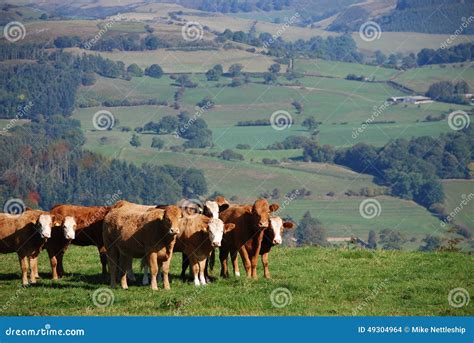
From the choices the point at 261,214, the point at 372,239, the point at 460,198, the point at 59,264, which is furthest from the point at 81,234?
the point at 460,198

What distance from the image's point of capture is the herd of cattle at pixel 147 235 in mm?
22219

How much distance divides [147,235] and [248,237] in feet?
9.78

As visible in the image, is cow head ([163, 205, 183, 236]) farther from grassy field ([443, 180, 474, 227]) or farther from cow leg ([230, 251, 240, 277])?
grassy field ([443, 180, 474, 227])

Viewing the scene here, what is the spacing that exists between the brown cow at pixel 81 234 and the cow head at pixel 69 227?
0.90 feet

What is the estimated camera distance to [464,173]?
→ 16038 centimetres

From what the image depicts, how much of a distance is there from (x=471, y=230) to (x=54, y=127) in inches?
3129

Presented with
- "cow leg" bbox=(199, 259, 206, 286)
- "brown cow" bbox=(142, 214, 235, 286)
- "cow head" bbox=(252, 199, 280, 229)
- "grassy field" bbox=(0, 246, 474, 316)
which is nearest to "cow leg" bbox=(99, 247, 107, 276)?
"grassy field" bbox=(0, 246, 474, 316)

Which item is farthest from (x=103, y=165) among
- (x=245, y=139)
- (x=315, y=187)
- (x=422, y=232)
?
(x=245, y=139)

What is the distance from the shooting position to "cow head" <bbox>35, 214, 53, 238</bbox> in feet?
76.1

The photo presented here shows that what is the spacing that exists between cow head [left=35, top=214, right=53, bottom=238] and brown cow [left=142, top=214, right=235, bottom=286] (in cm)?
240

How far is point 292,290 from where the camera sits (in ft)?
71.7

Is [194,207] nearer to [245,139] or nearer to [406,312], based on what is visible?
[406,312]

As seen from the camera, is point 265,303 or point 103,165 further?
point 103,165

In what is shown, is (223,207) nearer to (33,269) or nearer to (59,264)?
(59,264)
